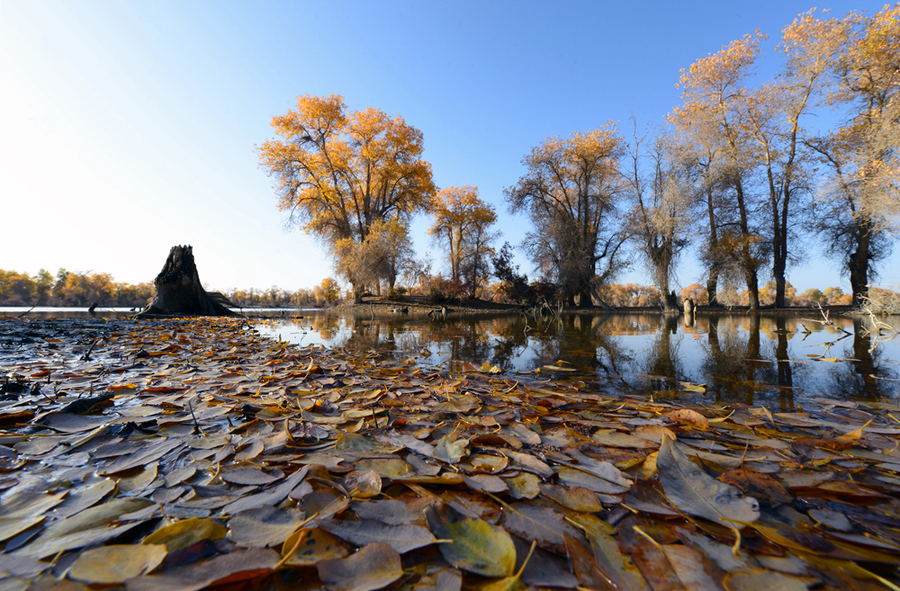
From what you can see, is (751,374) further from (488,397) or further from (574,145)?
(574,145)

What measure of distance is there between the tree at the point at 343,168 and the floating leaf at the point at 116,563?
15810 mm

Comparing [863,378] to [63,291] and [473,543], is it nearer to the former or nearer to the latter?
[473,543]

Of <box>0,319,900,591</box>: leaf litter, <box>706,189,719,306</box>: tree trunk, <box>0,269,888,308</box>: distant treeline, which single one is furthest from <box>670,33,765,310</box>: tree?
<box>0,319,900,591</box>: leaf litter

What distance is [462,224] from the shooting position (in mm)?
21875

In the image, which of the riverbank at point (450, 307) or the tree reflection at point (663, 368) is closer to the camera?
the tree reflection at point (663, 368)

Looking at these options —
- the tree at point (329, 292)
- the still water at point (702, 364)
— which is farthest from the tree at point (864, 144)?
the tree at point (329, 292)

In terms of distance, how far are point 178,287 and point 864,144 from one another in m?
20.3

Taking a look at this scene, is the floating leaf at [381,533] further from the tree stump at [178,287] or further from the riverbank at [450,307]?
the riverbank at [450,307]

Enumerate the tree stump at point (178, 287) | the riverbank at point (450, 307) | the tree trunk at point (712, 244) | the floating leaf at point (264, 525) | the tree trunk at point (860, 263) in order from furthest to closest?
the riverbank at point (450, 307) < the tree trunk at point (712, 244) < the tree trunk at point (860, 263) < the tree stump at point (178, 287) < the floating leaf at point (264, 525)

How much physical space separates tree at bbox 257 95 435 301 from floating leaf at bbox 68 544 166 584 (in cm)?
1581

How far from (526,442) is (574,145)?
59.2 feet

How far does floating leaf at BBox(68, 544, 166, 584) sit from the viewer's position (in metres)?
0.48

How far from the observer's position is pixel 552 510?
70 centimetres

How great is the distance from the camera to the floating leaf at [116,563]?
1.56 feet
